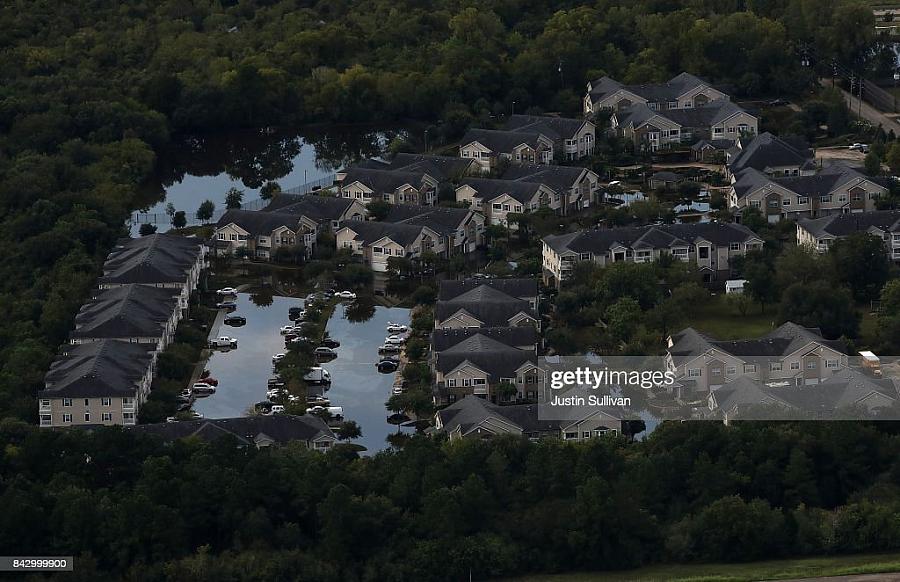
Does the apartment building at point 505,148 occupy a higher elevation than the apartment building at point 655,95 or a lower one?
lower

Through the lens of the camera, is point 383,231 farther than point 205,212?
No

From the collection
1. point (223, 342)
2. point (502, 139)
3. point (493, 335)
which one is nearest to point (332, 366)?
point (223, 342)

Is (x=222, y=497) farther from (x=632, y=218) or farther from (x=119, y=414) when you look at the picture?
(x=632, y=218)

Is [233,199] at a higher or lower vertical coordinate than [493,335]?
higher

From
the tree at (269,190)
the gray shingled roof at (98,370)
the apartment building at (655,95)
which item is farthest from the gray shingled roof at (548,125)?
the gray shingled roof at (98,370)

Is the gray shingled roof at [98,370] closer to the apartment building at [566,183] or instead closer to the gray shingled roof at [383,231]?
the gray shingled roof at [383,231]

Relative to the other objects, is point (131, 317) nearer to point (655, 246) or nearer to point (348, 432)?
point (348, 432)
